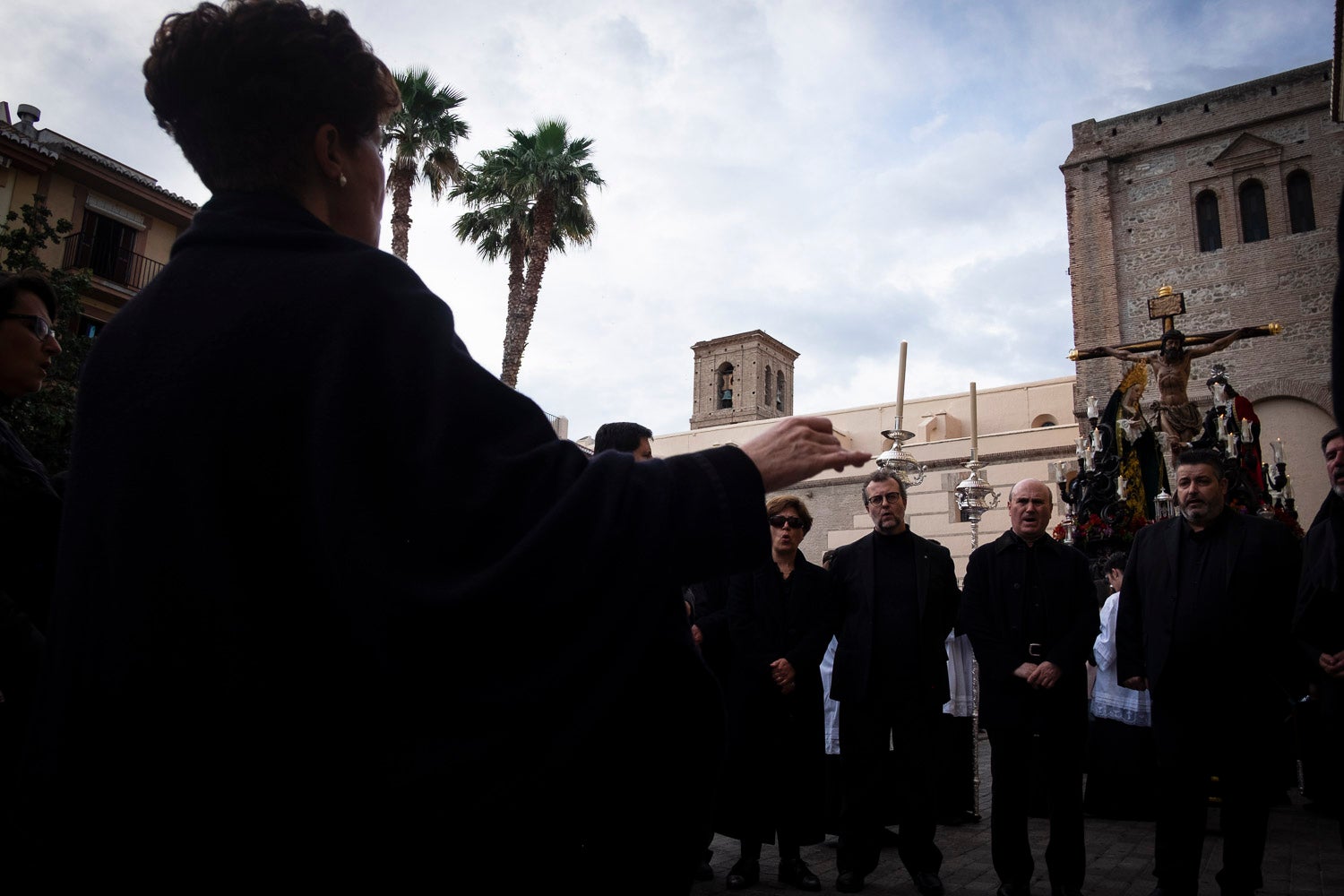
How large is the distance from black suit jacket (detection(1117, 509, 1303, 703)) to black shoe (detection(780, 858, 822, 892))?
2.08 meters

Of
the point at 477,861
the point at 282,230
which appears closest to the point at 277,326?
the point at 282,230

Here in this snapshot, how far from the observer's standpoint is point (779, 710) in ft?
18.5

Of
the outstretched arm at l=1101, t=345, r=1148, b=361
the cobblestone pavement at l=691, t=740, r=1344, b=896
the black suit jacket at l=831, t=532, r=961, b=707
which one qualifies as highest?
the outstretched arm at l=1101, t=345, r=1148, b=361

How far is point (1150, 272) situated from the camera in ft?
83.6

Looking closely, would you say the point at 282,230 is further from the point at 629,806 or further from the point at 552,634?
the point at 629,806

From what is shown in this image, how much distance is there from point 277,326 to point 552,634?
50 cm

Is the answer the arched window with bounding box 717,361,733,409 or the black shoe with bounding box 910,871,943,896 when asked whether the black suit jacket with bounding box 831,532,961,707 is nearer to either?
the black shoe with bounding box 910,871,943,896

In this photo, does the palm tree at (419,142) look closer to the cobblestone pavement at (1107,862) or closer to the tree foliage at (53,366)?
the tree foliage at (53,366)

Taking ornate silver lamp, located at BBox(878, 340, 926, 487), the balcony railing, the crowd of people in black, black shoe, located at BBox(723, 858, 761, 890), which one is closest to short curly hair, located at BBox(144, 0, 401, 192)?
the crowd of people in black

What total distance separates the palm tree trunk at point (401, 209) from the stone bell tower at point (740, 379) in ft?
107

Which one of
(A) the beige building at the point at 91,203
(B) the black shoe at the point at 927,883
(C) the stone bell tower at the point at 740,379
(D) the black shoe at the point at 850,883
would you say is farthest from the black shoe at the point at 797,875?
(C) the stone bell tower at the point at 740,379

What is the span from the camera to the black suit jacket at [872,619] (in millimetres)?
5562

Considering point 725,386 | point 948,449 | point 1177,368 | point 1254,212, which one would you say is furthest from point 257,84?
point 725,386

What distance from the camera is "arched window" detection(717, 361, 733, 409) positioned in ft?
171
